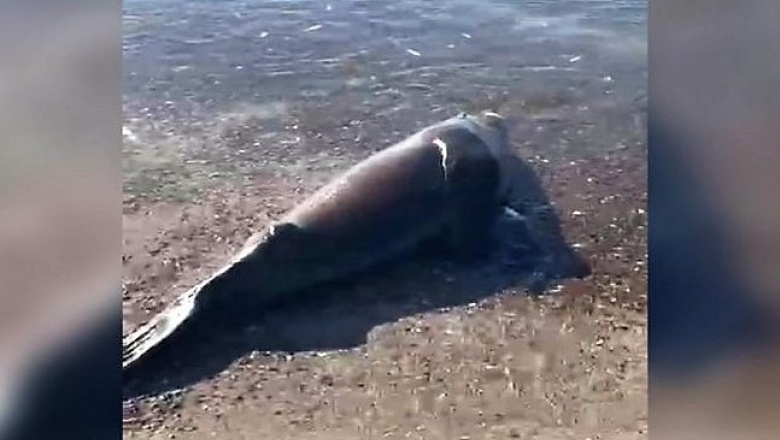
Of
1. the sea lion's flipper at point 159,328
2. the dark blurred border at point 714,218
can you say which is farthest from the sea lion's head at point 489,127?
the sea lion's flipper at point 159,328

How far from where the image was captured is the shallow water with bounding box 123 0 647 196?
2672 mm

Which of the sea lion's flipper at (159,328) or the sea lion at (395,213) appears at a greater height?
the sea lion at (395,213)

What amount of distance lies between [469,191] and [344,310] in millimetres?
468

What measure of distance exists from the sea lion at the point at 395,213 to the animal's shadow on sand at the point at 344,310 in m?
0.04

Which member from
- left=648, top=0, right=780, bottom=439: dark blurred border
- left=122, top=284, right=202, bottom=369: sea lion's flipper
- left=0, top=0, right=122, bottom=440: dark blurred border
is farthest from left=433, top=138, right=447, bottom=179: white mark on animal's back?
left=0, top=0, right=122, bottom=440: dark blurred border

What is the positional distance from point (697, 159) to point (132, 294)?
1.55 m

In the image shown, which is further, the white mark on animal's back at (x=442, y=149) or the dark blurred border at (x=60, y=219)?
the white mark on animal's back at (x=442, y=149)

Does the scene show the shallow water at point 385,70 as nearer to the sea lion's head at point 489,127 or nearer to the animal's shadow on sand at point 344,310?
the sea lion's head at point 489,127

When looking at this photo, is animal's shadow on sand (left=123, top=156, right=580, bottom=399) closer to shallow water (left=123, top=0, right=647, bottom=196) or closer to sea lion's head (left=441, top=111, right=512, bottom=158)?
sea lion's head (left=441, top=111, right=512, bottom=158)

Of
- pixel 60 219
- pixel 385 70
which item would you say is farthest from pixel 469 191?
pixel 60 219

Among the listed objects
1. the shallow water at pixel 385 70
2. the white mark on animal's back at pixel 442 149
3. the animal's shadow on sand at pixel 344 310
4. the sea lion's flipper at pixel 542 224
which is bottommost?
the animal's shadow on sand at pixel 344 310

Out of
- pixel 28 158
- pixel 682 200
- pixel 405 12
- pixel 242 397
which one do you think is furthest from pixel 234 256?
pixel 682 200

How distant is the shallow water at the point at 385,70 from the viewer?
2.67 metres

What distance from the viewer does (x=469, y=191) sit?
271 centimetres
